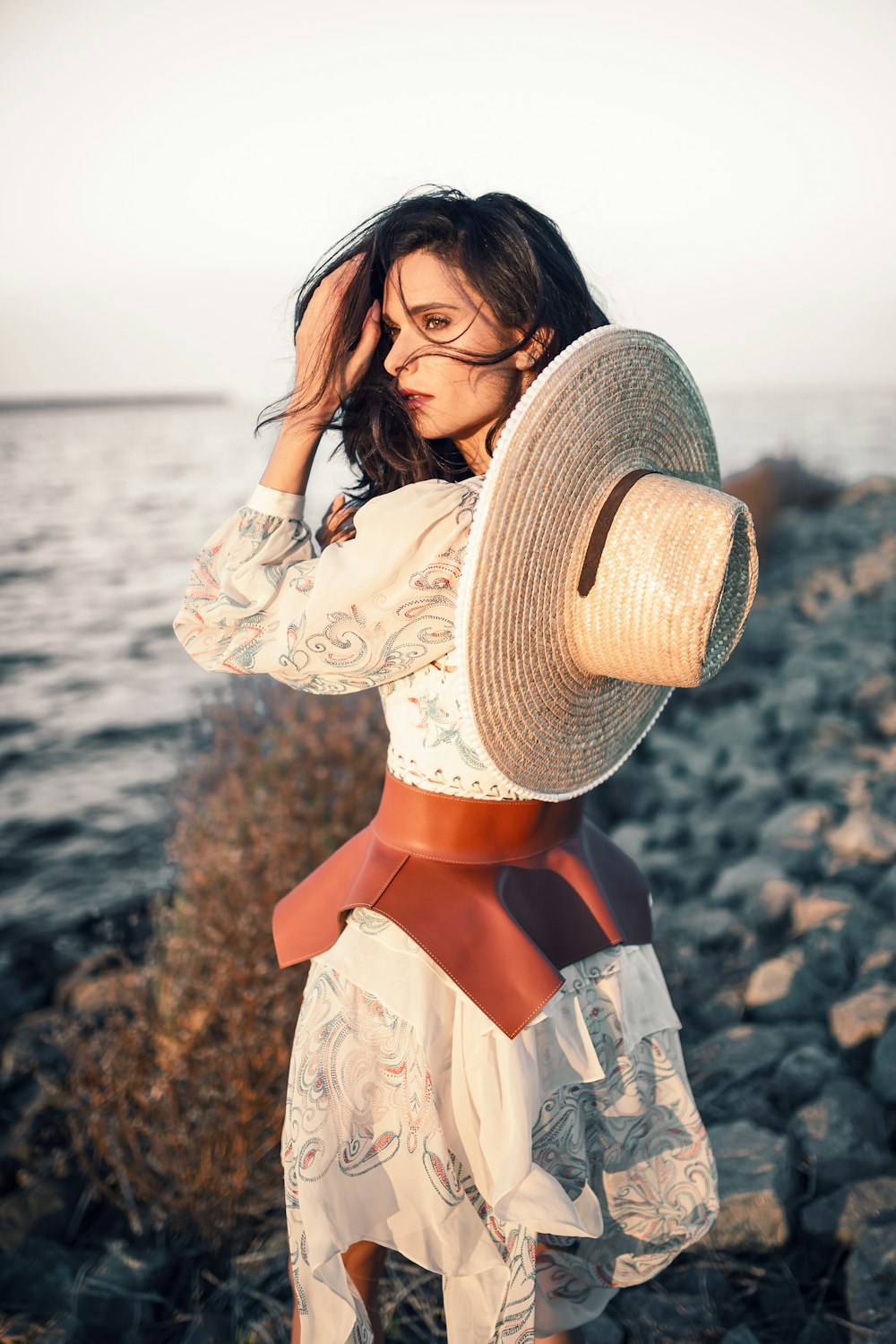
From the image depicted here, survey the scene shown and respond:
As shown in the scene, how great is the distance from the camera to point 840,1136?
94.7 inches

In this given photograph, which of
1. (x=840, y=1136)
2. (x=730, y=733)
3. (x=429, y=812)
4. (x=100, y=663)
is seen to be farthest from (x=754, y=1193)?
(x=100, y=663)

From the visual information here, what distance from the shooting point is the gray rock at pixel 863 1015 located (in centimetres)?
272

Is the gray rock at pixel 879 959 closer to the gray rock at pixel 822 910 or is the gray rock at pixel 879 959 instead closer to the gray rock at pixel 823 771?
the gray rock at pixel 822 910

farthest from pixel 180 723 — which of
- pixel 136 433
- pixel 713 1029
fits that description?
pixel 136 433

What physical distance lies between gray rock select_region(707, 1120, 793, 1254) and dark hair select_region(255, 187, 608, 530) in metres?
1.80

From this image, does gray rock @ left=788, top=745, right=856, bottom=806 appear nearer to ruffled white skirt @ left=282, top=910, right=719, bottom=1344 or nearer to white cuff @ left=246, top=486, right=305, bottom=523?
ruffled white skirt @ left=282, top=910, right=719, bottom=1344

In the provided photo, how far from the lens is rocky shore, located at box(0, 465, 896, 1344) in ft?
7.07

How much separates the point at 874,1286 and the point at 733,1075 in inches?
27.8

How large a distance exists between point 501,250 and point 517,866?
38.8 inches

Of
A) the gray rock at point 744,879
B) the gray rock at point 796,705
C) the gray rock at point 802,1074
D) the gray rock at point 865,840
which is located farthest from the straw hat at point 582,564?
the gray rock at point 796,705

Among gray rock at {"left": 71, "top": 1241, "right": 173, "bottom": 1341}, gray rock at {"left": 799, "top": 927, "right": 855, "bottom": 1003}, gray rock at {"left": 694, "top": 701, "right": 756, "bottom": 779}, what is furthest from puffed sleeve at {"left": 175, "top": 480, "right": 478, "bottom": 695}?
gray rock at {"left": 694, "top": 701, "right": 756, "bottom": 779}

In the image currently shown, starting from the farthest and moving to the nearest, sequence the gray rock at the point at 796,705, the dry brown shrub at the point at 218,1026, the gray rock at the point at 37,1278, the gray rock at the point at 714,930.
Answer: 1. the gray rock at the point at 796,705
2. the gray rock at the point at 714,930
3. the dry brown shrub at the point at 218,1026
4. the gray rock at the point at 37,1278

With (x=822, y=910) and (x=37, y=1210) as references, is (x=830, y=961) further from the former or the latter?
(x=37, y=1210)

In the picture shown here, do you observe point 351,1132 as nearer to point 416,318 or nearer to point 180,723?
point 416,318
